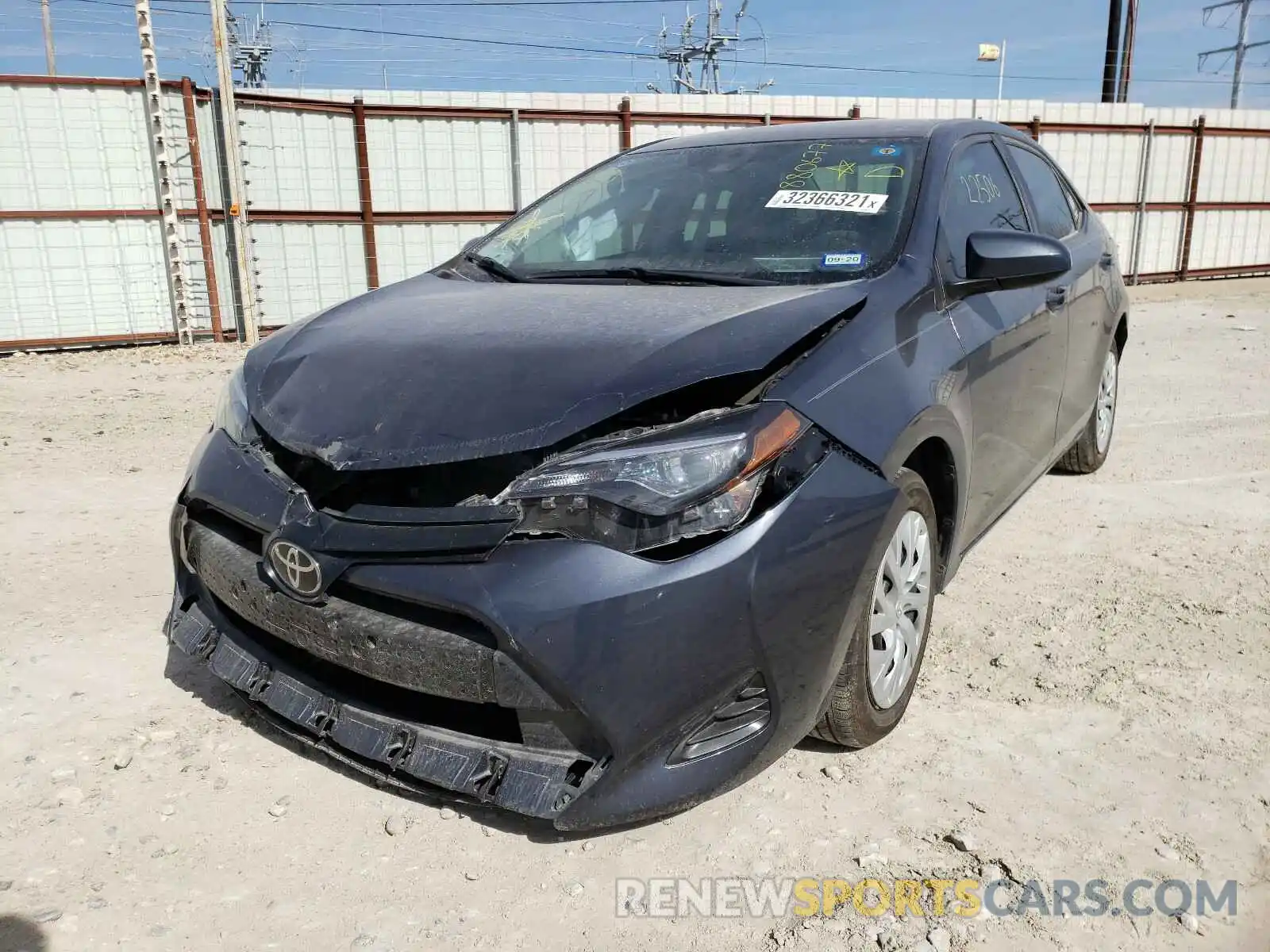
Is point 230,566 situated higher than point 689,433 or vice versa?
point 689,433

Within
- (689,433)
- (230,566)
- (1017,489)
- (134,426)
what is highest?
(689,433)

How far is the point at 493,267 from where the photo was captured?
3.26 meters

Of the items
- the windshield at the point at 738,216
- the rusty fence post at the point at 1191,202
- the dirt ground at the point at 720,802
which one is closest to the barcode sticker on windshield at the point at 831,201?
the windshield at the point at 738,216

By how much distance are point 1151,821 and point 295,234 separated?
10.4m

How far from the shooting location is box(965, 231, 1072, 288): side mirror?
280 centimetres

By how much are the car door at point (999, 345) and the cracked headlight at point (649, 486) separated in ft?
3.68

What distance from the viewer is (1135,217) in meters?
16.1

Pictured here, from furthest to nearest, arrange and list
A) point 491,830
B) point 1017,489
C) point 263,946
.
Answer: point 1017,489 → point 491,830 → point 263,946

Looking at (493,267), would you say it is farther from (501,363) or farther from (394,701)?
(394,701)

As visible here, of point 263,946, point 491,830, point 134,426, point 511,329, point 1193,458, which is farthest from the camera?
point 134,426

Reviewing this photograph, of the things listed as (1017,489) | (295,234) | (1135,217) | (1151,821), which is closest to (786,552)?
(1151,821)

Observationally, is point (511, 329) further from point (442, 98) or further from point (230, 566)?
point (442, 98)

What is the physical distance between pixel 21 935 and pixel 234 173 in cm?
945

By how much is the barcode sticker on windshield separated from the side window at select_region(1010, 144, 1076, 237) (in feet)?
4.01
